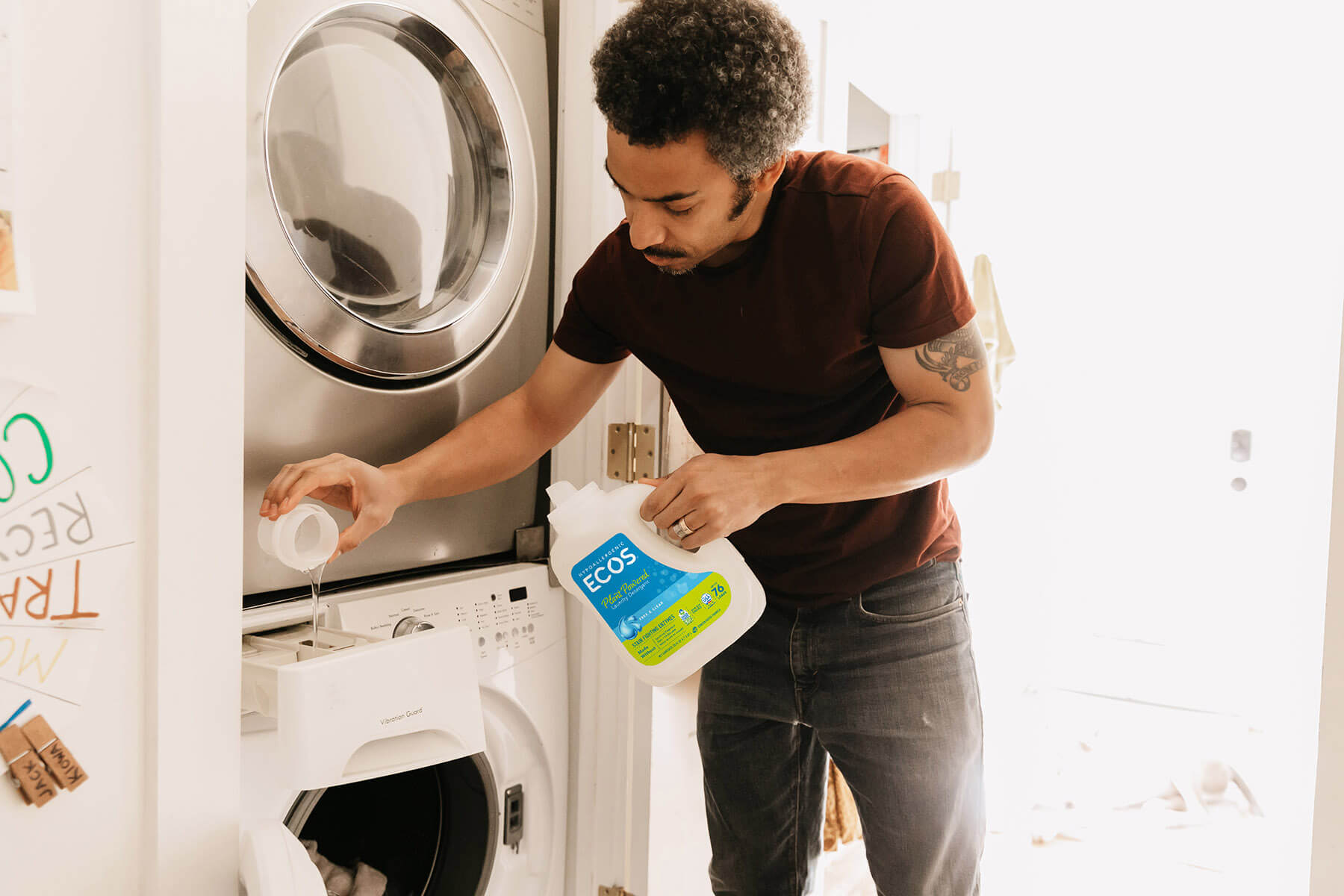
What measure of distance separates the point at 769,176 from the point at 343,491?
59 centimetres

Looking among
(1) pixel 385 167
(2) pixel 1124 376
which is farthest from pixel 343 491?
(2) pixel 1124 376

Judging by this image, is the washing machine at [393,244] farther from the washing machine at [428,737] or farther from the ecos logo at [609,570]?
the ecos logo at [609,570]

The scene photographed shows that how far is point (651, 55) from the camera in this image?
3.07ft

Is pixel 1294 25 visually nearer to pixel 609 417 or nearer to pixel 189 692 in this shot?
pixel 609 417

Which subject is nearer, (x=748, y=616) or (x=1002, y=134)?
(x=748, y=616)

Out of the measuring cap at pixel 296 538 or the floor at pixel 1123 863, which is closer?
the measuring cap at pixel 296 538

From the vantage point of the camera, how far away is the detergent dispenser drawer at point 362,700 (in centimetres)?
77

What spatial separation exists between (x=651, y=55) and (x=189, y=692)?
72 cm

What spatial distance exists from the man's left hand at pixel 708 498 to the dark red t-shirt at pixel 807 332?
216mm

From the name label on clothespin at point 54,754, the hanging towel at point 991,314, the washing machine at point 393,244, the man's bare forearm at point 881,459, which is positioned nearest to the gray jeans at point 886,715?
the man's bare forearm at point 881,459

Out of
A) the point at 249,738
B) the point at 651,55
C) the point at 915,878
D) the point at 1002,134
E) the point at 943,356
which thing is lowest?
the point at 915,878

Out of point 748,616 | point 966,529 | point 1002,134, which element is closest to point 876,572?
point 748,616

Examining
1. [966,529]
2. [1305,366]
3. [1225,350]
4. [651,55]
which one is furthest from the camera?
[1225,350]

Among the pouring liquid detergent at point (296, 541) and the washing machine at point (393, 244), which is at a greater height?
the washing machine at point (393, 244)
